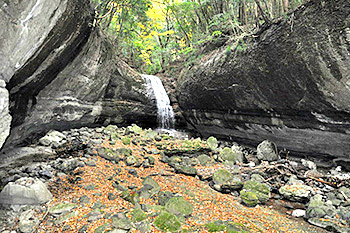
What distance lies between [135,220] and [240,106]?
6525 mm

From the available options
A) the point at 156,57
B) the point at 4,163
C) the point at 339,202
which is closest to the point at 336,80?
the point at 339,202

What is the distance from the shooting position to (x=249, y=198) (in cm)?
448

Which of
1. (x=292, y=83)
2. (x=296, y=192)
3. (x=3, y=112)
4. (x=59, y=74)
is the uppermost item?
(x=59, y=74)

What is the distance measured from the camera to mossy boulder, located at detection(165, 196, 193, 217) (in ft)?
10.8

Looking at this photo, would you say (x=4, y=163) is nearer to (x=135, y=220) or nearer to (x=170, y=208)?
(x=135, y=220)

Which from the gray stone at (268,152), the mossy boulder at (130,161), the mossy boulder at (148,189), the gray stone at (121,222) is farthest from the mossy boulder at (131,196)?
the gray stone at (268,152)

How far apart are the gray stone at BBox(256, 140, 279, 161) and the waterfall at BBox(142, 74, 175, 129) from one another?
6516mm

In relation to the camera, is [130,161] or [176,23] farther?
[176,23]

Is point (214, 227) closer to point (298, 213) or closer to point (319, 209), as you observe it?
point (298, 213)

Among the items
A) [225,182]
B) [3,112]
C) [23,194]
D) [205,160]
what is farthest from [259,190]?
[3,112]

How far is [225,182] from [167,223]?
2.87m

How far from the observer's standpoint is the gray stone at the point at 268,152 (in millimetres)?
7330

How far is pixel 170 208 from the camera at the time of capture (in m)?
3.37

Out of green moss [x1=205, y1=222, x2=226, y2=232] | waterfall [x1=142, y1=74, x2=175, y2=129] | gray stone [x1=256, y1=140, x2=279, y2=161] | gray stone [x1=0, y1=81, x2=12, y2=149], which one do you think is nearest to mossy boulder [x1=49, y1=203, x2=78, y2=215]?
gray stone [x1=0, y1=81, x2=12, y2=149]
